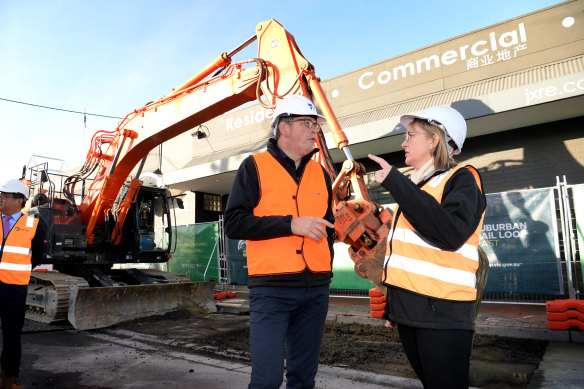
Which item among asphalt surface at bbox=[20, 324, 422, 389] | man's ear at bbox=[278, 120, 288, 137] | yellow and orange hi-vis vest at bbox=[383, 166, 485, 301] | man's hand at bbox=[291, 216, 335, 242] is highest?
man's ear at bbox=[278, 120, 288, 137]

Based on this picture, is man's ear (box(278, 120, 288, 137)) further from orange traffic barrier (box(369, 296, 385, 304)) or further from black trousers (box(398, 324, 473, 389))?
orange traffic barrier (box(369, 296, 385, 304))

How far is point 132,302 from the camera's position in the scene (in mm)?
8695

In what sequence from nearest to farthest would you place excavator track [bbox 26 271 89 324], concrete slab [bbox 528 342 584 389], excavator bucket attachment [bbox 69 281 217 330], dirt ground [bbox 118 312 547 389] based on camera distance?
concrete slab [bbox 528 342 584 389], dirt ground [bbox 118 312 547 389], excavator bucket attachment [bbox 69 281 217 330], excavator track [bbox 26 271 89 324]

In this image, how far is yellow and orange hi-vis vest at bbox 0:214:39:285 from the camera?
3947 millimetres

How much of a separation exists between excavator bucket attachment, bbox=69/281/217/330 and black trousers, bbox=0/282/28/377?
4.03m

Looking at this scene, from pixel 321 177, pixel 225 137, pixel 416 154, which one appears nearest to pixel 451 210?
pixel 416 154

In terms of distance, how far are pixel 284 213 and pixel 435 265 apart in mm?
925

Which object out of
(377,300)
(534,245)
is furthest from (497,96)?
(377,300)

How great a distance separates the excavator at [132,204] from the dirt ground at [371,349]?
1.05 metres

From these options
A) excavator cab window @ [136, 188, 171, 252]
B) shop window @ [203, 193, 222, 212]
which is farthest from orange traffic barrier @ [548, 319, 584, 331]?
shop window @ [203, 193, 222, 212]

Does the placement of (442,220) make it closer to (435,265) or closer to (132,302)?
(435,265)

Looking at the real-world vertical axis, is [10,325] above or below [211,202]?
below

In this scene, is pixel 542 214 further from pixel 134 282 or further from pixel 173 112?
pixel 134 282

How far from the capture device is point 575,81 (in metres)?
9.20
